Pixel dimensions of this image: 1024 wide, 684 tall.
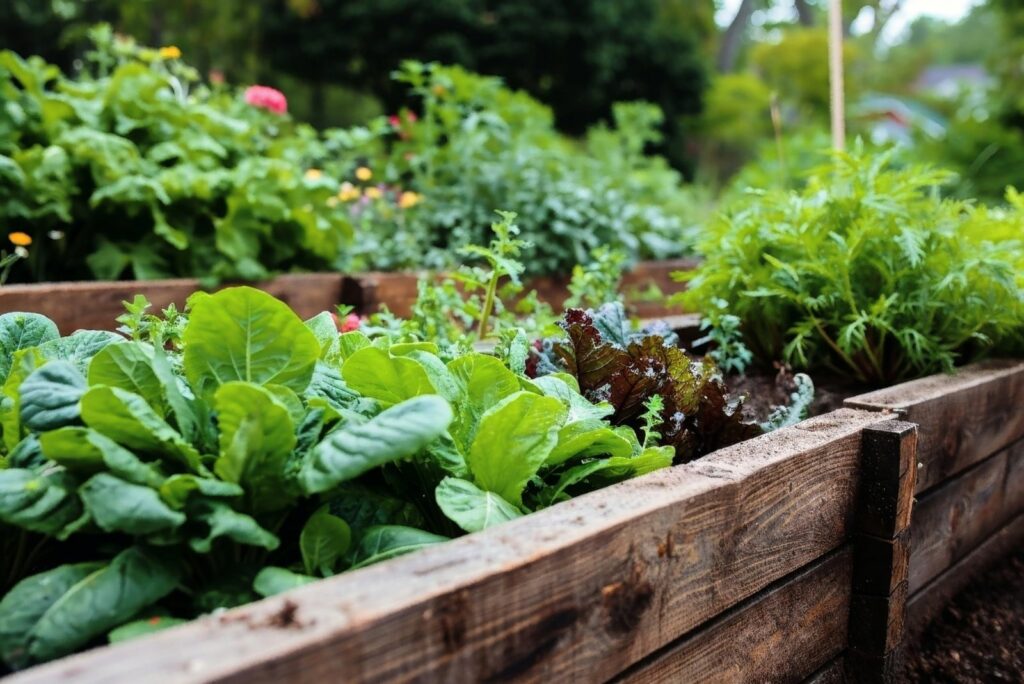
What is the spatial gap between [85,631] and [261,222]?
240cm

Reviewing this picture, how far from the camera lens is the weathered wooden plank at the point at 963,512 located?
1.78m

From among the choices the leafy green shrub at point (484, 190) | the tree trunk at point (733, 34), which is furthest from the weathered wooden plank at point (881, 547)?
the tree trunk at point (733, 34)

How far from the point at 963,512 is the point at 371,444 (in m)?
1.70

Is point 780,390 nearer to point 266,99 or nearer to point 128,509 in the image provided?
point 128,509

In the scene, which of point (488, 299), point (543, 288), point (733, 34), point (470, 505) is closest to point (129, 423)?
point (470, 505)

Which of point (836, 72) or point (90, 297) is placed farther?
point (836, 72)

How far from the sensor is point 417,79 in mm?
3805

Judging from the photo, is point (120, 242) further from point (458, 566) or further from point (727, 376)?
point (458, 566)

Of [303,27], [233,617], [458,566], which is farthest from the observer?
[303,27]

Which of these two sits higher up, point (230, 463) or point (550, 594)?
point (230, 463)

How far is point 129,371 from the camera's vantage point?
1020 millimetres

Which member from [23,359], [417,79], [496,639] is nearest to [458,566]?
[496,639]

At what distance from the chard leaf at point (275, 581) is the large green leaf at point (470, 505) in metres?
0.20

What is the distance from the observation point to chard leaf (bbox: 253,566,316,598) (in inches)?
33.5
